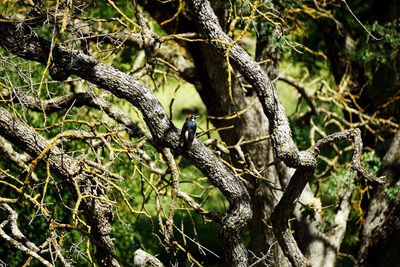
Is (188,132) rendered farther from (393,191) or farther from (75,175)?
(393,191)

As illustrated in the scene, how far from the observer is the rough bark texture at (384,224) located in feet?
26.8

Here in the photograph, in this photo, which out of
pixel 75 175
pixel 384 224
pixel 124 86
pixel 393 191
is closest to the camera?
pixel 124 86

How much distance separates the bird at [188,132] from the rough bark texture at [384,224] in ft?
9.07

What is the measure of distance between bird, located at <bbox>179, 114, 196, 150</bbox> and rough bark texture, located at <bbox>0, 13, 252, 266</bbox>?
0.05m

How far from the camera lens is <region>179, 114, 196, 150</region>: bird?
631 cm

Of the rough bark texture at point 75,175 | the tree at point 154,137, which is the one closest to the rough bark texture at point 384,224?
the tree at point 154,137

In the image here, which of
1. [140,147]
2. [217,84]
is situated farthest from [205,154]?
[217,84]

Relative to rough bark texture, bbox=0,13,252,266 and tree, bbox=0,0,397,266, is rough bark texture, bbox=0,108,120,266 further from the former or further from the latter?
rough bark texture, bbox=0,13,252,266

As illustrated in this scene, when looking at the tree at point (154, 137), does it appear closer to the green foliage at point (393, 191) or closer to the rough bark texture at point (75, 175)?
the rough bark texture at point (75, 175)

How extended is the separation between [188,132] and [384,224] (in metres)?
2.96

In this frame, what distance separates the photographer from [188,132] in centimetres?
636

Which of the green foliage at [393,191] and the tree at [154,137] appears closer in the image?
the tree at [154,137]

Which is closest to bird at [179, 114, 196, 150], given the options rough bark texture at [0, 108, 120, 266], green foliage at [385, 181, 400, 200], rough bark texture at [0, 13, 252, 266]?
rough bark texture at [0, 13, 252, 266]

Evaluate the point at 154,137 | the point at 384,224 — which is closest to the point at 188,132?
the point at 154,137
